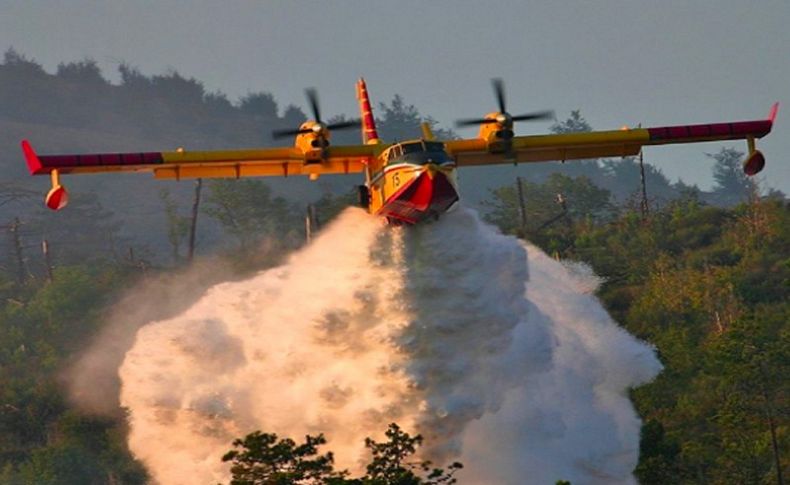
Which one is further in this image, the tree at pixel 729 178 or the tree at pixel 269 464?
the tree at pixel 729 178

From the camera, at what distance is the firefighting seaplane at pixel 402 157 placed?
101 ft

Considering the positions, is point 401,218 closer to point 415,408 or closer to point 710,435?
point 415,408

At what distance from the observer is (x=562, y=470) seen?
111 feet

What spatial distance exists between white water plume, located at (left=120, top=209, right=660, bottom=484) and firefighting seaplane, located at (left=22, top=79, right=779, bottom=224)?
126cm

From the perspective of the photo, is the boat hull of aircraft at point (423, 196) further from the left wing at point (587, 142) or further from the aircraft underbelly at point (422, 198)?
the left wing at point (587, 142)

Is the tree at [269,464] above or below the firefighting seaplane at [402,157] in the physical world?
below

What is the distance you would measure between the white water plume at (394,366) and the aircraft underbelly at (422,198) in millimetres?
709

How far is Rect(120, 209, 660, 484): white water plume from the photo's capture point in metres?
31.2

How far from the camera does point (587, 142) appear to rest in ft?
115

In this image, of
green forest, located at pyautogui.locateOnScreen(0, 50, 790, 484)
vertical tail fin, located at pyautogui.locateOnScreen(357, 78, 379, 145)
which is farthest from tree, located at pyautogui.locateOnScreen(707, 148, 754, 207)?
vertical tail fin, located at pyautogui.locateOnScreen(357, 78, 379, 145)

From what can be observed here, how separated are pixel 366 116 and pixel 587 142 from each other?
624 cm

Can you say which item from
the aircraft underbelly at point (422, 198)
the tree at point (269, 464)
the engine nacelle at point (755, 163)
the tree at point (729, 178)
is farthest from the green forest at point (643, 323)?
the tree at point (729, 178)

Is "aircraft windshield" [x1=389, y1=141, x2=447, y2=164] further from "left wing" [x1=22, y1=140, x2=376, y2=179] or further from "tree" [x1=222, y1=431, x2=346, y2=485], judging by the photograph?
"tree" [x1=222, y1=431, x2=346, y2=485]

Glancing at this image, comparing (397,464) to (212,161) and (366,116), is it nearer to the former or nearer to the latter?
(212,161)
